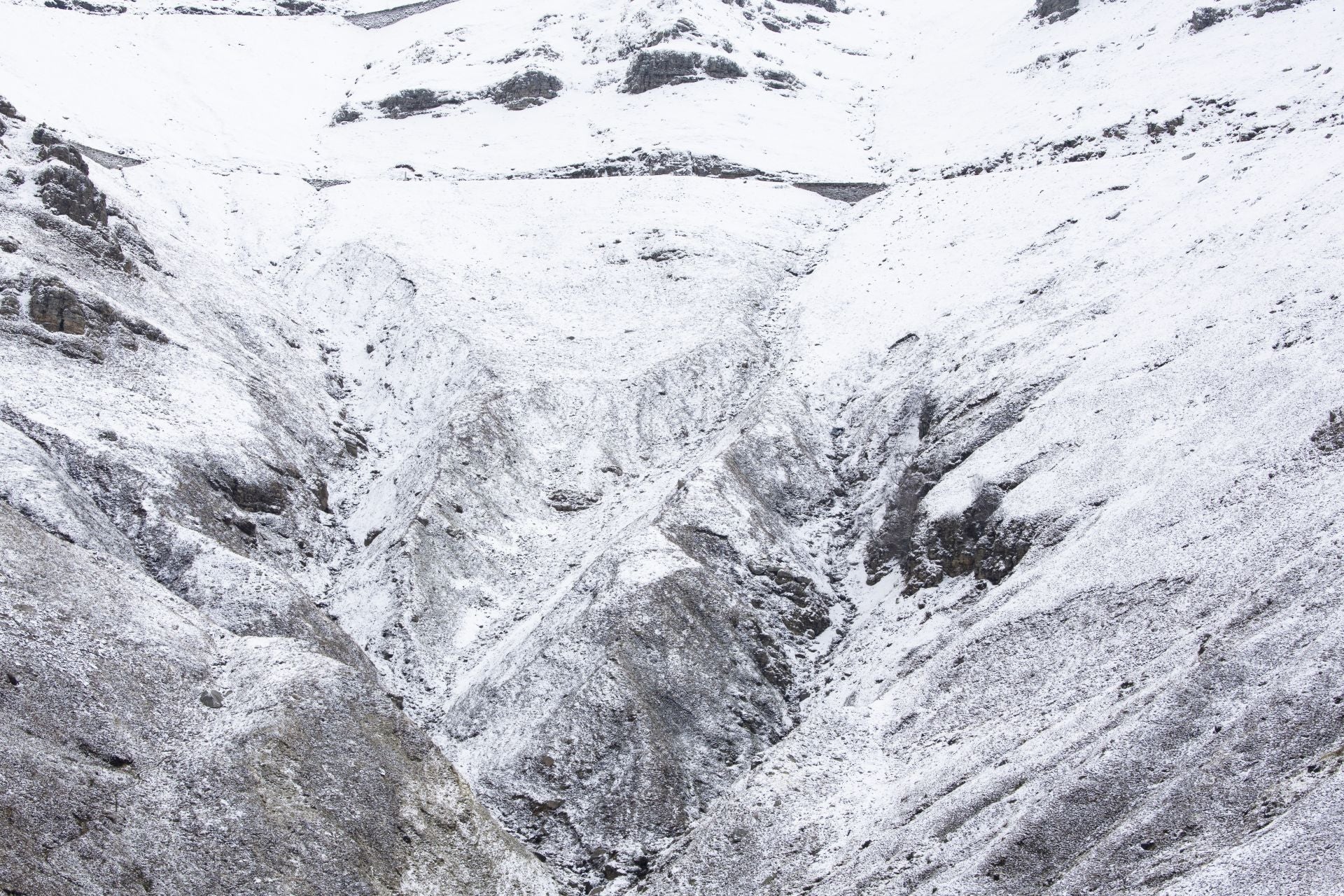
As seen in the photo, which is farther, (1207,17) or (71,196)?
(1207,17)

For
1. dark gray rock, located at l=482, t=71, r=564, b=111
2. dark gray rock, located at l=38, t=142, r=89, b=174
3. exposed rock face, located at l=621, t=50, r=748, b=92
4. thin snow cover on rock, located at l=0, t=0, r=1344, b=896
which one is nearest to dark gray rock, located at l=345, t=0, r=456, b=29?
dark gray rock, located at l=482, t=71, r=564, b=111

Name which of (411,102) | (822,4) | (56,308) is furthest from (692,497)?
(822,4)

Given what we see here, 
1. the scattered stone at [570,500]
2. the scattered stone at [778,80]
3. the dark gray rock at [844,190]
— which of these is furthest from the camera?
the scattered stone at [778,80]

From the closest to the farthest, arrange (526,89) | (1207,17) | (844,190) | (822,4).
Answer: (844,190), (1207,17), (526,89), (822,4)

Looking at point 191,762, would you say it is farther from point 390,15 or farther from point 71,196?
point 390,15

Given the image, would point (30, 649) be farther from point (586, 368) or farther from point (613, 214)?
point (613, 214)

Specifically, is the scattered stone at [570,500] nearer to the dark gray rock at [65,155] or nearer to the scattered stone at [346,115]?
the dark gray rock at [65,155]

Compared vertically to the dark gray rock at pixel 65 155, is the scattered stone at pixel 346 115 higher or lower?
lower

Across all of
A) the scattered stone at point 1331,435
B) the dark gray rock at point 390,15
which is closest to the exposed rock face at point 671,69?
the dark gray rock at point 390,15

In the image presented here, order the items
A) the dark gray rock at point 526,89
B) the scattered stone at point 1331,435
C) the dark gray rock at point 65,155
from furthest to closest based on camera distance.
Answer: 1. the dark gray rock at point 526,89
2. the dark gray rock at point 65,155
3. the scattered stone at point 1331,435

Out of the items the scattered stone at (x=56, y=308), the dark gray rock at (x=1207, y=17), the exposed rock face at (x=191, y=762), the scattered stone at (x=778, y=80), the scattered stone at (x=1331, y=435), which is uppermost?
the dark gray rock at (x=1207, y=17)
